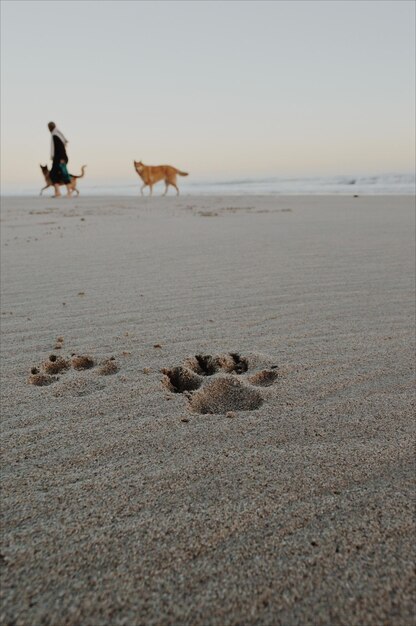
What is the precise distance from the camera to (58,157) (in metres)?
12.1

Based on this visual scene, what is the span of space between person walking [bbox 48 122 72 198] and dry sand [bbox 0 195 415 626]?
Answer: 9936 millimetres

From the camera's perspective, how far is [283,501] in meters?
1.03

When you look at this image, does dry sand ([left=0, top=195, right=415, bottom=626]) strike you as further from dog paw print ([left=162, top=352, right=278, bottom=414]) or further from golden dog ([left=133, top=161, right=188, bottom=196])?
golden dog ([left=133, top=161, right=188, bottom=196])

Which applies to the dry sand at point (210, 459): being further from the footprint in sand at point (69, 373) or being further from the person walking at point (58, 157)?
the person walking at point (58, 157)

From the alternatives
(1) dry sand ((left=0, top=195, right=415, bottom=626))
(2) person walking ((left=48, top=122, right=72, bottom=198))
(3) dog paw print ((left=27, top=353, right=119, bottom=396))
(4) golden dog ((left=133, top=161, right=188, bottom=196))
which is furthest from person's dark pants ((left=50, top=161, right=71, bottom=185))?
(3) dog paw print ((left=27, top=353, right=119, bottom=396))

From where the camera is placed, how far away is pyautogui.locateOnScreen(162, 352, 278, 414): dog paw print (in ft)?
4.99

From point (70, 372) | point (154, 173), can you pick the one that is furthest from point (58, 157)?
point (70, 372)

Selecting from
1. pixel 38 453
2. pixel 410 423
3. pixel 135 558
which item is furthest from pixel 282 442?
pixel 38 453

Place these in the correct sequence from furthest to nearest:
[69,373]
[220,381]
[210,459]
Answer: [69,373] < [220,381] < [210,459]

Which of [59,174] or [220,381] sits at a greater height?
[59,174]

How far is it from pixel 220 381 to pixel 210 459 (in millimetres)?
450

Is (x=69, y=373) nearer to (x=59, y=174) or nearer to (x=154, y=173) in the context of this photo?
(x=59, y=174)

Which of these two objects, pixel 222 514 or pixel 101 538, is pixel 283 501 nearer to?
pixel 222 514

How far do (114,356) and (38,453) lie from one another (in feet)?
2.29
